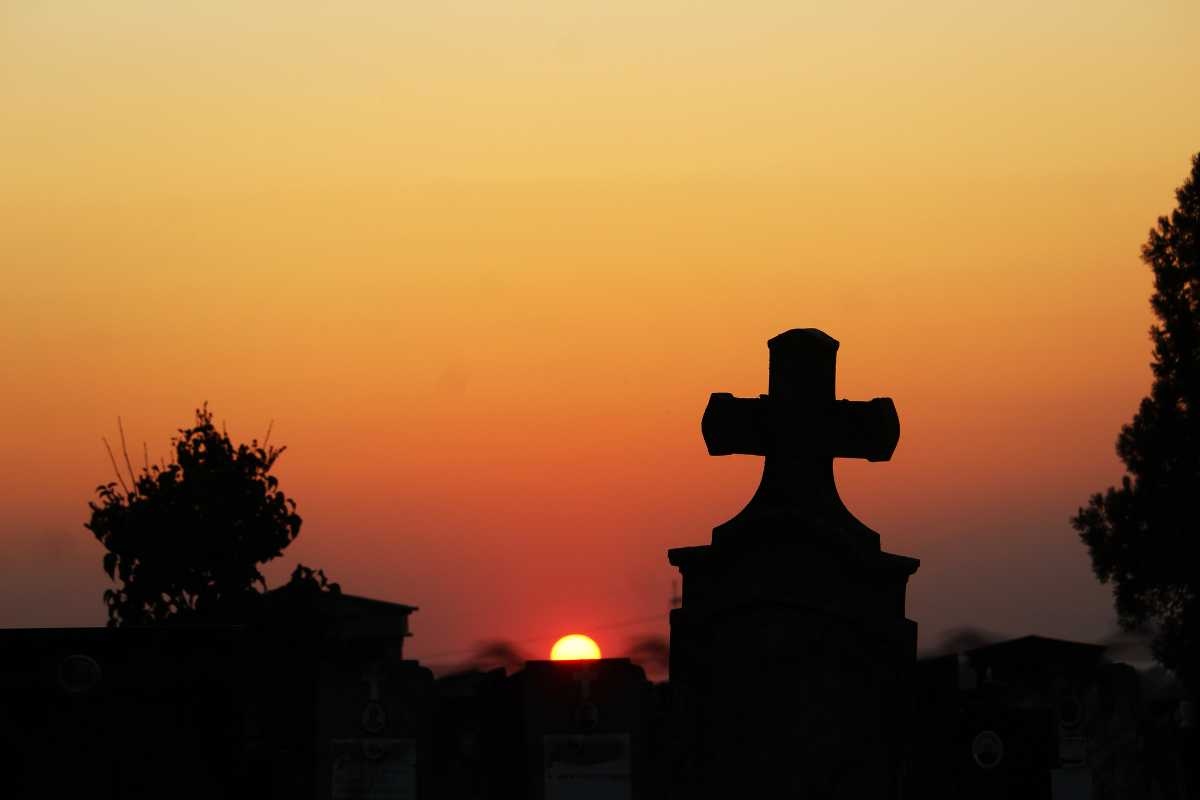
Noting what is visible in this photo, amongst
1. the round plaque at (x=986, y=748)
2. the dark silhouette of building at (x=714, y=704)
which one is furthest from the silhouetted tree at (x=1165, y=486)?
the round plaque at (x=986, y=748)

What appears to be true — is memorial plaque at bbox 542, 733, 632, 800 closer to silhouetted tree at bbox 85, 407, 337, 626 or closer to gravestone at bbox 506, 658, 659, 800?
gravestone at bbox 506, 658, 659, 800

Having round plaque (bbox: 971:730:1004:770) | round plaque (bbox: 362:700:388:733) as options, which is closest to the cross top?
round plaque (bbox: 971:730:1004:770)

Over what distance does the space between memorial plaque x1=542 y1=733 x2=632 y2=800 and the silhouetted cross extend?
771 cm

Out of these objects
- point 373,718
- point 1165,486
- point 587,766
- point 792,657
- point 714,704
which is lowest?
point 587,766

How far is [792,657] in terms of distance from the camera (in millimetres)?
12031

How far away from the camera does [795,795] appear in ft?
39.1

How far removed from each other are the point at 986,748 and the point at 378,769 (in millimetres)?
6349

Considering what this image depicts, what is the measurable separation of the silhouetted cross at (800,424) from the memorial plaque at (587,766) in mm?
7708

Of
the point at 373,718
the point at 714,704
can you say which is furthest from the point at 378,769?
the point at 714,704

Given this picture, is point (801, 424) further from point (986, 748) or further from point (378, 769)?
point (378, 769)

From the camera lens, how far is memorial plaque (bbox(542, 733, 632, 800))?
19.6 metres

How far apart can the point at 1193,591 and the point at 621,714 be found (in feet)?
73.3

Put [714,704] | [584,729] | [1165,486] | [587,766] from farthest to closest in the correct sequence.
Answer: [1165,486], [584,729], [587,766], [714,704]

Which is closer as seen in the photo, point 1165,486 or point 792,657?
point 792,657
